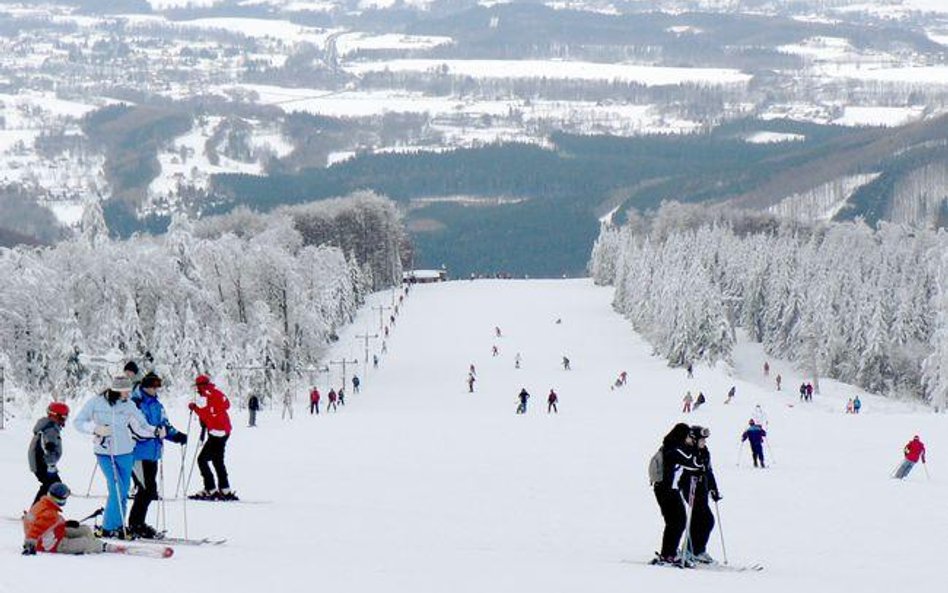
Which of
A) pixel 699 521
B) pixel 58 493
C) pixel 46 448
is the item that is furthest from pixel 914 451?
pixel 58 493

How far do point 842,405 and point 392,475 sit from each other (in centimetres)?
3351

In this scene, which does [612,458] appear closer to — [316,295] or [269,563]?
[269,563]

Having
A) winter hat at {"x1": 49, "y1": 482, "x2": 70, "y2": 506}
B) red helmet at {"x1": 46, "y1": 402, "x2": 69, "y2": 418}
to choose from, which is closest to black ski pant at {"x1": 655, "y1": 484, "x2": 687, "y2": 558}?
winter hat at {"x1": 49, "y1": 482, "x2": 70, "y2": 506}

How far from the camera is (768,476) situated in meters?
25.3

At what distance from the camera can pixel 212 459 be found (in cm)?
1884

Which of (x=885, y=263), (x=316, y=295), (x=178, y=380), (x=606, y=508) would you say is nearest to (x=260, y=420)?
(x=178, y=380)

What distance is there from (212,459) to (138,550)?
478 centimetres

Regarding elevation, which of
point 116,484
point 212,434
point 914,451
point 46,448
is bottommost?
point 914,451

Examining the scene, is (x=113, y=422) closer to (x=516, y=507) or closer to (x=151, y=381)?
(x=151, y=381)

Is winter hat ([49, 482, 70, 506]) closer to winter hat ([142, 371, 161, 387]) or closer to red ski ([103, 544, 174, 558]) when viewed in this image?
red ski ([103, 544, 174, 558])

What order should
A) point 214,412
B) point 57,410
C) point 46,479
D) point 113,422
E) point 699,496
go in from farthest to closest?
point 214,412 → point 46,479 → point 57,410 → point 699,496 → point 113,422

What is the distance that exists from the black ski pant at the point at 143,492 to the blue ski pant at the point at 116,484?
10cm

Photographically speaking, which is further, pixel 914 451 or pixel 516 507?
pixel 914 451

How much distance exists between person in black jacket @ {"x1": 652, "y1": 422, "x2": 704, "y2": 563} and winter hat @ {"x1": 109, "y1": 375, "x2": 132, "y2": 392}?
4889 millimetres
